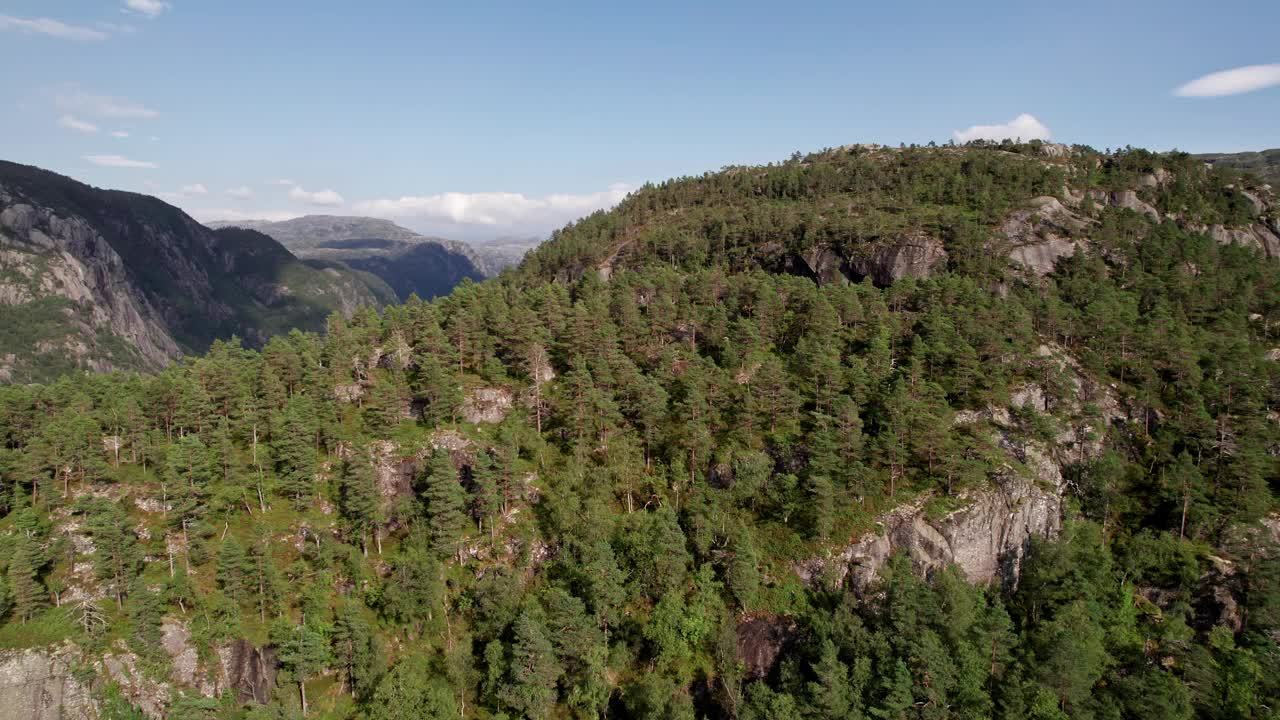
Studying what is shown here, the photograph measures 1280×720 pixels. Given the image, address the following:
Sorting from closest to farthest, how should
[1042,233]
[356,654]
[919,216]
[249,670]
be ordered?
[249,670], [356,654], [1042,233], [919,216]

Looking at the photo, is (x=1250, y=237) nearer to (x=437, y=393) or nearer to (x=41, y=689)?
(x=437, y=393)

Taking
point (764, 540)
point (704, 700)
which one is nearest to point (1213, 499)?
point (764, 540)

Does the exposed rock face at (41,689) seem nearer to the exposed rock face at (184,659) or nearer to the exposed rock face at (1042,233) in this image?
the exposed rock face at (184,659)

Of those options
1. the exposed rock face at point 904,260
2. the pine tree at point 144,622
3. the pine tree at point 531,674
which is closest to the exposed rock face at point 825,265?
the exposed rock face at point 904,260

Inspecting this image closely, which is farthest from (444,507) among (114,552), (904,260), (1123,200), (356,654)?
(1123,200)

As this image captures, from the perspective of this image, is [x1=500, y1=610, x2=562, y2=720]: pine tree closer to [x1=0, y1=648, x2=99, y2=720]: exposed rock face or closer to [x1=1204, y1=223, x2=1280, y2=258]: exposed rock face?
[x1=0, y1=648, x2=99, y2=720]: exposed rock face

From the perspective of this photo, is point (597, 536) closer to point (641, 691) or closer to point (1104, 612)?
point (641, 691)
